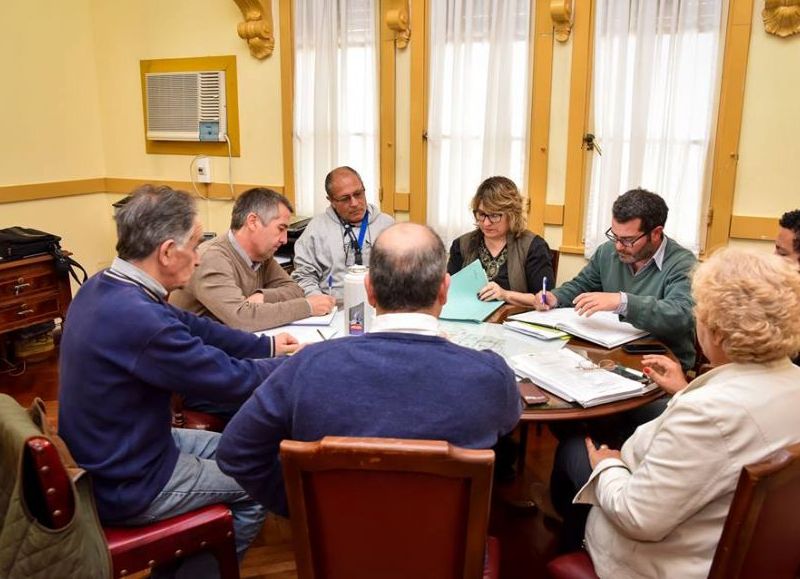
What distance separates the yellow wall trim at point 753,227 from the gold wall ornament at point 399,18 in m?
1.93

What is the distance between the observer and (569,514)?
175 cm

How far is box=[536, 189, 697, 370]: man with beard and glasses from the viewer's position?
2.04 m

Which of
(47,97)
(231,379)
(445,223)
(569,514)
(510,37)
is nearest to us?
(231,379)

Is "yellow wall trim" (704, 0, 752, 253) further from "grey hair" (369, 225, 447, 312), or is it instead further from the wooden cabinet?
the wooden cabinet

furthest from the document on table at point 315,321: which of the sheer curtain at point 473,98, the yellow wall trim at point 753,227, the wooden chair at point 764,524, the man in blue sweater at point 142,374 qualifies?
the yellow wall trim at point 753,227

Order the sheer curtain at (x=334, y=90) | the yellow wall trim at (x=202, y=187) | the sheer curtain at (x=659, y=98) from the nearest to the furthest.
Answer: the sheer curtain at (x=659, y=98) → the sheer curtain at (x=334, y=90) → the yellow wall trim at (x=202, y=187)

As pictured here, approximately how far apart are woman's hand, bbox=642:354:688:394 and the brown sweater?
110 centimetres

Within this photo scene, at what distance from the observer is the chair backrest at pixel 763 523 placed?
976mm

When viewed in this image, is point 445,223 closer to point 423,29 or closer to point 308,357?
point 423,29

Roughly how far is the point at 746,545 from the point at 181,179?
402 cm

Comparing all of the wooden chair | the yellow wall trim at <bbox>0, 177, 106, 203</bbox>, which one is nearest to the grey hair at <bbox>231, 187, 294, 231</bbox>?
the wooden chair

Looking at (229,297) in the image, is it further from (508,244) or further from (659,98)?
(659,98)

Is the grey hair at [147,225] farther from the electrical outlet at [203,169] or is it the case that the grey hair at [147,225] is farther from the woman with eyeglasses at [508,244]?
the electrical outlet at [203,169]

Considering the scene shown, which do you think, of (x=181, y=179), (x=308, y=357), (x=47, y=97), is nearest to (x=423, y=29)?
(x=181, y=179)
